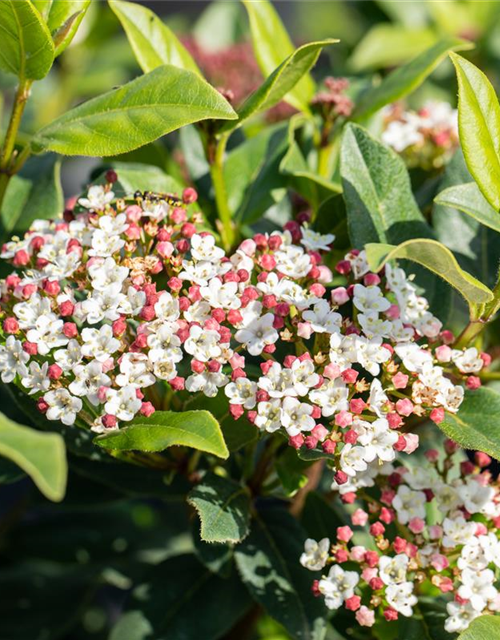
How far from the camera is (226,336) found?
109cm

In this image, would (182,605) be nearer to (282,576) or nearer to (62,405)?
(282,576)

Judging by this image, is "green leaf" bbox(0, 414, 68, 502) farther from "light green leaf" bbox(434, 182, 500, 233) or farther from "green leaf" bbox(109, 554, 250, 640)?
"green leaf" bbox(109, 554, 250, 640)

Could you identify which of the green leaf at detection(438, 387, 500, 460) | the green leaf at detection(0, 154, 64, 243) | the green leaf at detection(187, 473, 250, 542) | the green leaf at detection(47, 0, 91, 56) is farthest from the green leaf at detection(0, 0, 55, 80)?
the green leaf at detection(438, 387, 500, 460)

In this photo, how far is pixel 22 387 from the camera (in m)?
1.13

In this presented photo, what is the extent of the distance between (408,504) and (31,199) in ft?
2.66

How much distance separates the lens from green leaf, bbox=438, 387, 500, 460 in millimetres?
1080

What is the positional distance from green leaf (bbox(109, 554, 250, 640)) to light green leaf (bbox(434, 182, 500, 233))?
0.78 meters

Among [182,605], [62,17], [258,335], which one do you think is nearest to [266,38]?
[62,17]

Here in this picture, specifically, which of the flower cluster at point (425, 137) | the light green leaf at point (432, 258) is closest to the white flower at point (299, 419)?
the light green leaf at point (432, 258)

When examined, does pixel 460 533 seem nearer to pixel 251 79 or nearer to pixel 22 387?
pixel 22 387

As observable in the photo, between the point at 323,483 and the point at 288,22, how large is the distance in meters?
4.05

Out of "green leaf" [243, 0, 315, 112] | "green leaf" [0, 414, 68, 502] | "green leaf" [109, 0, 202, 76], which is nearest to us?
"green leaf" [0, 414, 68, 502]

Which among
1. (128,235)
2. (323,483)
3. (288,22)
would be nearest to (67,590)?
(323,483)

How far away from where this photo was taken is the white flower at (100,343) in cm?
107
